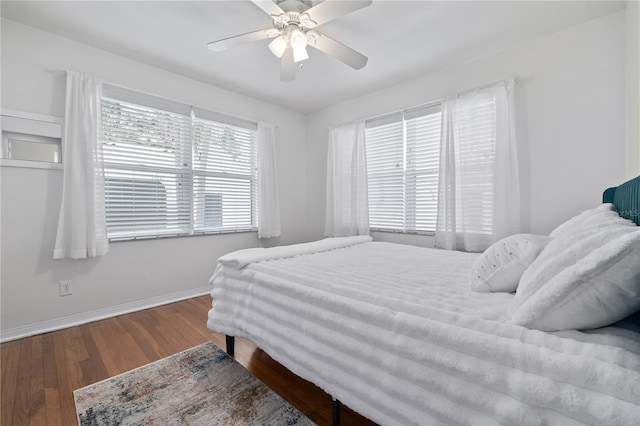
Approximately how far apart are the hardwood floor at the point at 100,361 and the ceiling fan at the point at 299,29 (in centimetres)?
212

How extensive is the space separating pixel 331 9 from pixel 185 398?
7.89ft

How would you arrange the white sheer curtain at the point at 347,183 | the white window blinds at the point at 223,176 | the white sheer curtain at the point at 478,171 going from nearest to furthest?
1. the white sheer curtain at the point at 478,171
2. the white window blinds at the point at 223,176
3. the white sheer curtain at the point at 347,183

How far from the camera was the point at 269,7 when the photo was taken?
67.5 inches

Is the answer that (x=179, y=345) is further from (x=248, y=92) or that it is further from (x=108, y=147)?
(x=248, y=92)

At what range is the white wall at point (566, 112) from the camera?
2092 mm

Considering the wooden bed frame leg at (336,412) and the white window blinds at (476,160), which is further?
the white window blinds at (476,160)

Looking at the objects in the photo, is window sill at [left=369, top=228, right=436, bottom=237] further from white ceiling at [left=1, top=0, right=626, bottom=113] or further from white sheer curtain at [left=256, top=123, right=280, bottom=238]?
white ceiling at [left=1, top=0, right=626, bottom=113]

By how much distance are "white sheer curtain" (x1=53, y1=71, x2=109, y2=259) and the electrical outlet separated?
259 millimetres

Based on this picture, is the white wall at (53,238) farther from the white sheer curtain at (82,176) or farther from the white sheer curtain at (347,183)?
the white sheer curtain at (347,183)


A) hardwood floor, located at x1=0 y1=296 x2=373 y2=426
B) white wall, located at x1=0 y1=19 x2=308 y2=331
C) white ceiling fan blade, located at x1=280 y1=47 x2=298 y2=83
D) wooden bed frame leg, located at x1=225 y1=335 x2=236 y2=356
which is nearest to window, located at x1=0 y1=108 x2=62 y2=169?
white wall, located at x1=0 y1=19 x2=308 y2=331

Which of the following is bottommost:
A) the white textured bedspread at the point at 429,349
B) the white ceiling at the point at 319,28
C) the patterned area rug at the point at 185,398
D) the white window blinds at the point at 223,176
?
the patterned area rug at the point at 185,398

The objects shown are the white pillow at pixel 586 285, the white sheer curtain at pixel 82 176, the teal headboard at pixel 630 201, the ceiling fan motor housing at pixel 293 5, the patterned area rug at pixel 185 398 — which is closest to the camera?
the white pillow at pixel 586 285

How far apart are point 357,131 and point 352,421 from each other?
123 inches

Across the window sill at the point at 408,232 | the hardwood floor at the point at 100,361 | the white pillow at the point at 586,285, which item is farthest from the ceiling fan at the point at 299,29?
the hardwood floor at the point at 100,361
